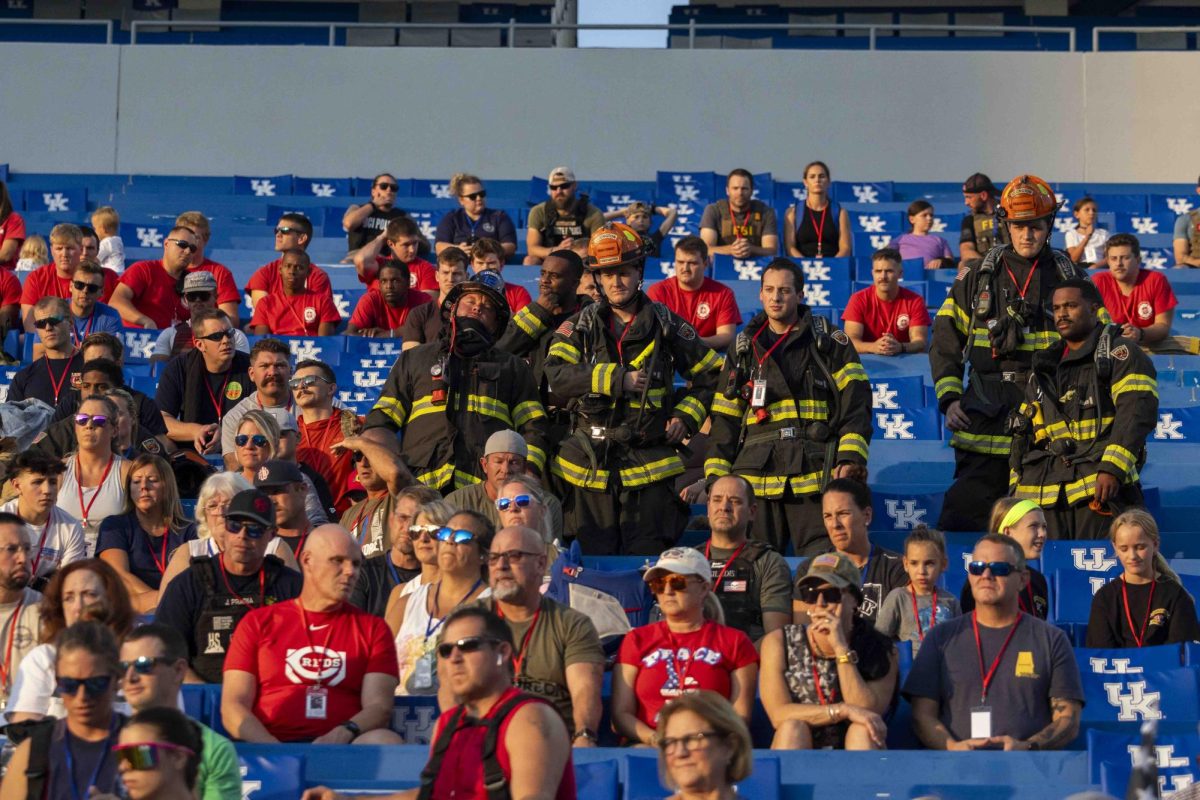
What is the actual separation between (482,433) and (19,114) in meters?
11.0

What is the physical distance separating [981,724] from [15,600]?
3.25m

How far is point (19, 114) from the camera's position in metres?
18.1

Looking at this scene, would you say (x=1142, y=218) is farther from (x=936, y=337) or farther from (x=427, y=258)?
(x=936, y=337)

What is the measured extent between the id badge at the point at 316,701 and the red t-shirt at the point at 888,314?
18.7ft

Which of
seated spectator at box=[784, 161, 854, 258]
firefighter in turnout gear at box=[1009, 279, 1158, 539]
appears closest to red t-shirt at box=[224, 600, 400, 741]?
firefighter in turnout gear at box=[1009, 279, 1158, 539]

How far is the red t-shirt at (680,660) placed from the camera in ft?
20.6

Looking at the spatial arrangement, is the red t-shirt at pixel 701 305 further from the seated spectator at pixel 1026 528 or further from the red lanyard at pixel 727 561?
the red lanyard at pixel 727 561

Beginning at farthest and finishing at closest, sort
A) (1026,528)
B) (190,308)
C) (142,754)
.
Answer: (190,308), (1026,528), (142,754)

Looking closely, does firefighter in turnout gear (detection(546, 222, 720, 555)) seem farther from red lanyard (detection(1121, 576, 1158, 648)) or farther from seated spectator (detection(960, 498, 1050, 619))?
red lanyard (detection(1121, 576, 1158, 648))

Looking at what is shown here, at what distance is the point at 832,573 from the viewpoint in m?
6.24

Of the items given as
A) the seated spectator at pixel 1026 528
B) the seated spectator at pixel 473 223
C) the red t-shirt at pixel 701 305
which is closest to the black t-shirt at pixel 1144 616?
the seated spectator at pixel 1026 528

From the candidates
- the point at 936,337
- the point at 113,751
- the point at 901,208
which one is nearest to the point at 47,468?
the point at 113,751

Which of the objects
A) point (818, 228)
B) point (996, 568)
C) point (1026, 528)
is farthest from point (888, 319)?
point (996, 568)

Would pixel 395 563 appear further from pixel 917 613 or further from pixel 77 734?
pixel 77 734
